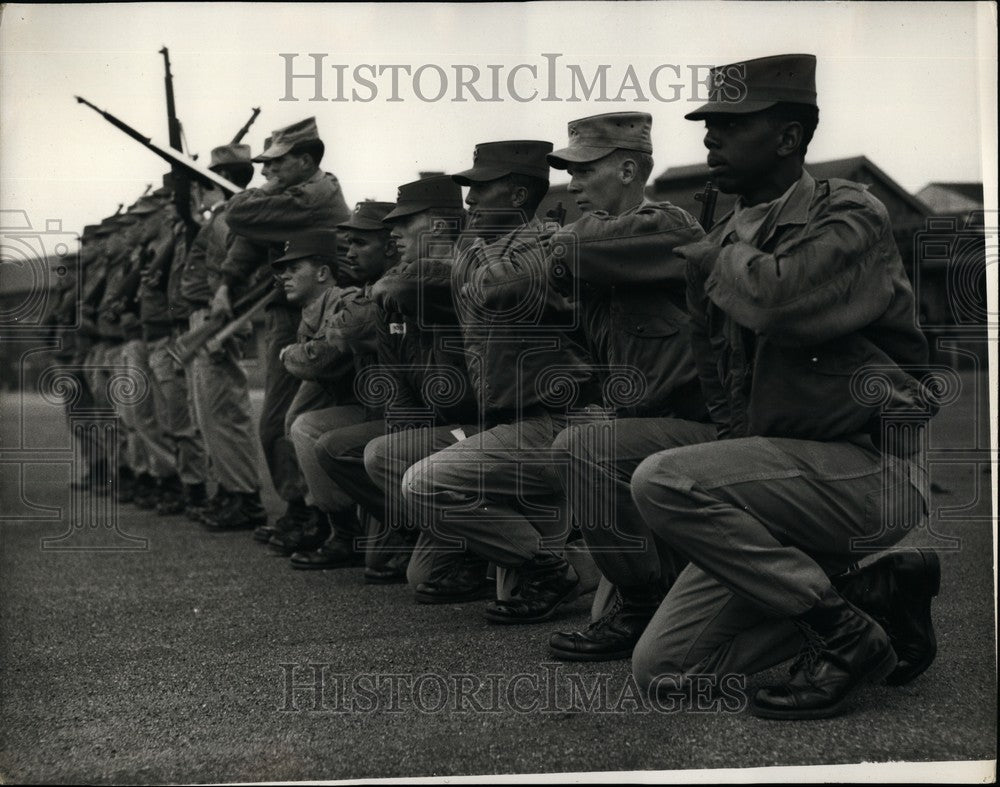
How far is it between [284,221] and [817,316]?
5.05 metres

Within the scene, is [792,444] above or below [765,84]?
below

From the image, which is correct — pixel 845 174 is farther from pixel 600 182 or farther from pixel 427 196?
pixel 427 196

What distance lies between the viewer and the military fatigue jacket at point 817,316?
12.6ft

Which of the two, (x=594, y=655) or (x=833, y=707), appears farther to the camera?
(x=594, y=655)

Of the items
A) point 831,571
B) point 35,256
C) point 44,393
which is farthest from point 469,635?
point 44,393

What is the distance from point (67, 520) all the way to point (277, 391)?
3.58m

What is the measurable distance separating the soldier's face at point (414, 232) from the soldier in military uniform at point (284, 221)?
1663mm

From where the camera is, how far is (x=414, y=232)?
21.4 ft

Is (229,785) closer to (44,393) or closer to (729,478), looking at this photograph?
(729,478)

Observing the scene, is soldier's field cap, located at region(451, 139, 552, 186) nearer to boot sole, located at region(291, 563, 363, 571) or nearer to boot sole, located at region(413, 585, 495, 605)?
boot sole, located at region(413, 585, 495, 605)

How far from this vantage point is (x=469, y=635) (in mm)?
5375

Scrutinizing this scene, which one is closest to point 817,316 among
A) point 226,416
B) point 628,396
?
point 628,396

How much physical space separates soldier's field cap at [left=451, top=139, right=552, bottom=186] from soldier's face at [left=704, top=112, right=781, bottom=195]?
1650 mm

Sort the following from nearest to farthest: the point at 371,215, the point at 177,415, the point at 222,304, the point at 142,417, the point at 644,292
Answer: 1. the point at 644,292
2. the point at 371,215
3. the point at 222,304
4. the point at 177,415
5. the point at 142,417
